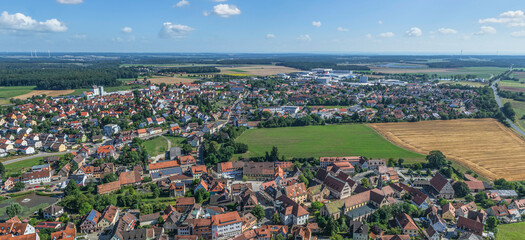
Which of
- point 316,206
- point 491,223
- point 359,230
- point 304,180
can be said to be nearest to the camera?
point 359,230

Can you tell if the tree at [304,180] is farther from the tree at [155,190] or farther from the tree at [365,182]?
the tree at [155,190]

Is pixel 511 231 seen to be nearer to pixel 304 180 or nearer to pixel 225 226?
pixel 304 180

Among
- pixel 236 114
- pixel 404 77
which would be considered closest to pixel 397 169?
pixel 236 114

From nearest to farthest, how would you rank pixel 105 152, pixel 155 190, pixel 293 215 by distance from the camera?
pixel 293 215 → pixel 155 190 → pixel 105 152

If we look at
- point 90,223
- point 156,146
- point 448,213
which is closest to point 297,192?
point 448,213

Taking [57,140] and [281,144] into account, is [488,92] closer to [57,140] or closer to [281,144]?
[281,144]

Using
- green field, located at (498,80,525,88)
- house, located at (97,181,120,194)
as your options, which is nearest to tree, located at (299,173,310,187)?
house, located at (97,181,120,194)

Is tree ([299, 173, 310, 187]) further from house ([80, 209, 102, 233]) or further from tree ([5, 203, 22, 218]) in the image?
tree ([5, 203, 22, 218])
